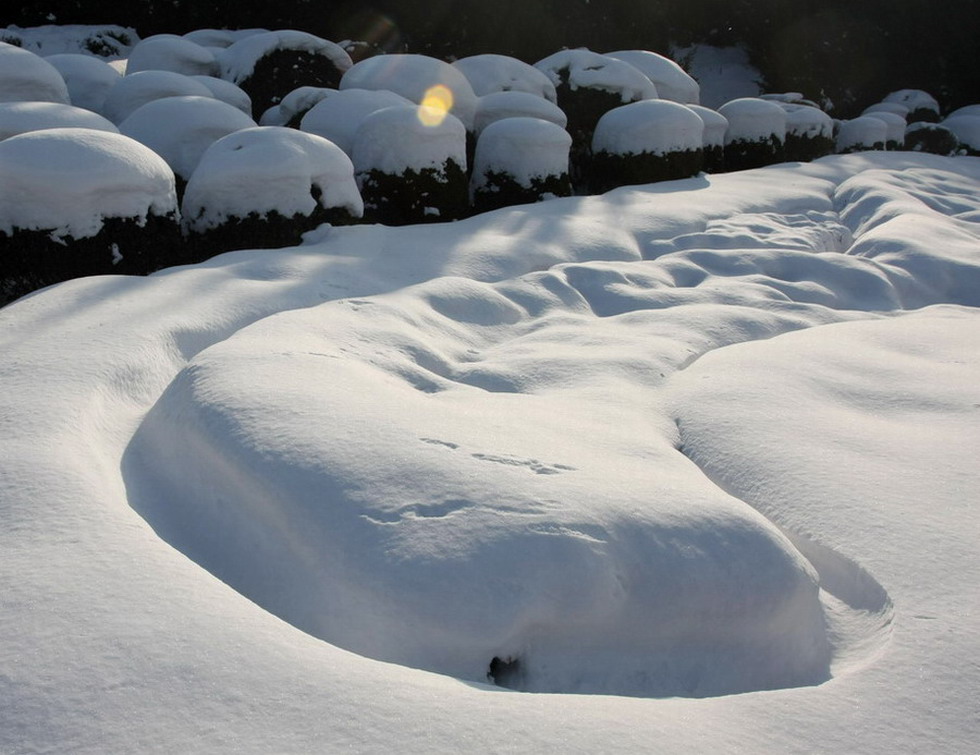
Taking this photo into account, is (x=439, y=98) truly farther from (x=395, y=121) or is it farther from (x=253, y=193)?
(x=253, y=193)

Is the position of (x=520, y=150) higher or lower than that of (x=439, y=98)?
lower

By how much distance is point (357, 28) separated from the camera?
11.9 meters

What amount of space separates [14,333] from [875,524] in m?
2.69

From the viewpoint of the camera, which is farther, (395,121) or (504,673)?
(395,121)

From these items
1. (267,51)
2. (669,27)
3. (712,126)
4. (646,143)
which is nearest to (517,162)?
(646,143)

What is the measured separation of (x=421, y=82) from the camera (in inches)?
250

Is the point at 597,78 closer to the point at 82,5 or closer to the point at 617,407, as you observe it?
the point at 617,407

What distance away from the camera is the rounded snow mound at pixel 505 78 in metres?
7.21

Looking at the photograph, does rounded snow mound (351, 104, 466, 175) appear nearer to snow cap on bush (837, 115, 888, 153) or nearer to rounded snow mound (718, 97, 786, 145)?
rounded snow mound (718, 97, 786, 145)

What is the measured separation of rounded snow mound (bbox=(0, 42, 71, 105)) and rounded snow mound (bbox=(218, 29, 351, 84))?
2322mm

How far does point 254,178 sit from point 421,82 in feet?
8.14

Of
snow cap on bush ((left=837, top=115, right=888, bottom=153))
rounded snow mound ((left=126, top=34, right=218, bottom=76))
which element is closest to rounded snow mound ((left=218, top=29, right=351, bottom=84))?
rounded snow mound ((left=126, top=34, right=218, bottom=76))

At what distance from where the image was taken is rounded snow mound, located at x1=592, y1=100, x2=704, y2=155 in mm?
6605

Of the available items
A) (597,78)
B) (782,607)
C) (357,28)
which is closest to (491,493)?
(782,607)
